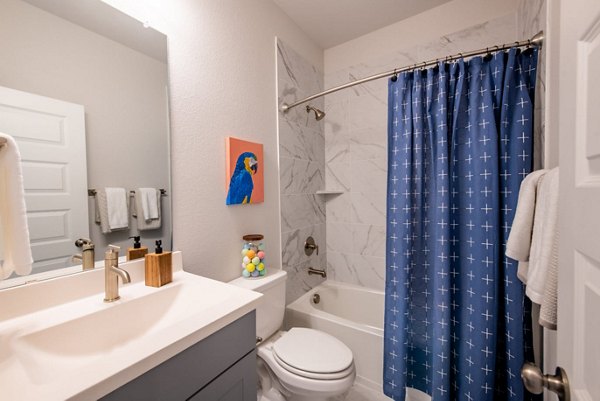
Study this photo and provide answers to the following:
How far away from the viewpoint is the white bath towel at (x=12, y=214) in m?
0.64

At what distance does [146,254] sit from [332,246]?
5.13 feet

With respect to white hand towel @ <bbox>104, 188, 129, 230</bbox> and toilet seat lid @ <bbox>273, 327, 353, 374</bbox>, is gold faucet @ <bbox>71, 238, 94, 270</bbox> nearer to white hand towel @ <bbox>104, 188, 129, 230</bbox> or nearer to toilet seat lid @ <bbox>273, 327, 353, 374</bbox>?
white hand towel @ <bbox>104, 188, 129, 230</bbox>

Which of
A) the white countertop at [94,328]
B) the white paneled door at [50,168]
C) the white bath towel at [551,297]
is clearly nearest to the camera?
the white countertop at [94,328]

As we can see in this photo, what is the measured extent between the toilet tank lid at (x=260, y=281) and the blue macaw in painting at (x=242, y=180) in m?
0.43

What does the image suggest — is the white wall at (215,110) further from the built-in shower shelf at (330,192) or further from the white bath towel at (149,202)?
the built-in shower shelf at (330,192)

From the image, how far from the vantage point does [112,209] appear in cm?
94

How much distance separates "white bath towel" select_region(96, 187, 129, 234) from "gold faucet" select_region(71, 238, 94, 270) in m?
0.07

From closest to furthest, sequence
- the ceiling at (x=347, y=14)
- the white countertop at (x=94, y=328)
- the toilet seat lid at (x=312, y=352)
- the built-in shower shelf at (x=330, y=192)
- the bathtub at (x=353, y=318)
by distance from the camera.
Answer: the white countertop at (x=94, y=328) < the toilet seat lid at (x=312, y=352) < the bathtub at (x=353, y=318) < the ceiling at (x=347, y=14) < the built-in shower shelf at (x=330, y=192)

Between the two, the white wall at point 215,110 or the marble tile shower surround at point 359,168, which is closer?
the white wall at point 215,110

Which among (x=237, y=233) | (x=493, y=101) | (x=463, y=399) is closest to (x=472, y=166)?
(x=493, y=101)

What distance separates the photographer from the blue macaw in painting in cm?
135

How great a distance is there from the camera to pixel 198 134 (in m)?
1.20

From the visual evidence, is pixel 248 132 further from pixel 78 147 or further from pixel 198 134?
pixel 78 147

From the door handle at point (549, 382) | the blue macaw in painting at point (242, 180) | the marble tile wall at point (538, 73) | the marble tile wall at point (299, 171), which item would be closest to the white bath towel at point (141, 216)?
the blue macaw in painting at point (242, 180)
